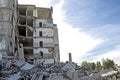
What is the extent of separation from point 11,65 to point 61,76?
7637 mm

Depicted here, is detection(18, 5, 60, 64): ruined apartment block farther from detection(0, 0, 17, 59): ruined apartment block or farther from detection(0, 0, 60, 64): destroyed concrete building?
detection(0, 0, 17, 59): ruined apartment block

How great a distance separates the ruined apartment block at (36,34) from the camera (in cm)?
4819

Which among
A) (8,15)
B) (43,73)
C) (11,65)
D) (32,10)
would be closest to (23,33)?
(32,10)

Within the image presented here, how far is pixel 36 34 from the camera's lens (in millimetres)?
49562

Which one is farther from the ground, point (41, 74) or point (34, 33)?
point (34, 33)

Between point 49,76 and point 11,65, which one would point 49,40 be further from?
point 49,76

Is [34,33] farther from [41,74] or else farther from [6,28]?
[41,74]

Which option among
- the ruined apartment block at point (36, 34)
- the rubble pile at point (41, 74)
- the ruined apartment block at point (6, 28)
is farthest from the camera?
the ruined apartment block at point (36, 34)

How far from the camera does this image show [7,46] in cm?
3772

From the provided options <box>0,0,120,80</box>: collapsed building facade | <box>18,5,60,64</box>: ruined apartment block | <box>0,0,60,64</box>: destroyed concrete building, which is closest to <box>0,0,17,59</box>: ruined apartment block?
<box>0,0,120,80</box>: collapsed building facade

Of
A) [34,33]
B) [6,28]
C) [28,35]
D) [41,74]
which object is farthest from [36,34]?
[41,74]

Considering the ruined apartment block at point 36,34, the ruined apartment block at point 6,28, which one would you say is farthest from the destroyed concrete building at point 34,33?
the ruined apartment block at point 6,28

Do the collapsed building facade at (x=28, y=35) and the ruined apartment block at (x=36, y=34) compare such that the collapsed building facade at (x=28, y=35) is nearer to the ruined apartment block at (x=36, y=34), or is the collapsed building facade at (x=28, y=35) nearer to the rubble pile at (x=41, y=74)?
the ruined apartment block at (x=36, y=34)

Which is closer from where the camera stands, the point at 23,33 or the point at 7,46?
the point at 7,46
